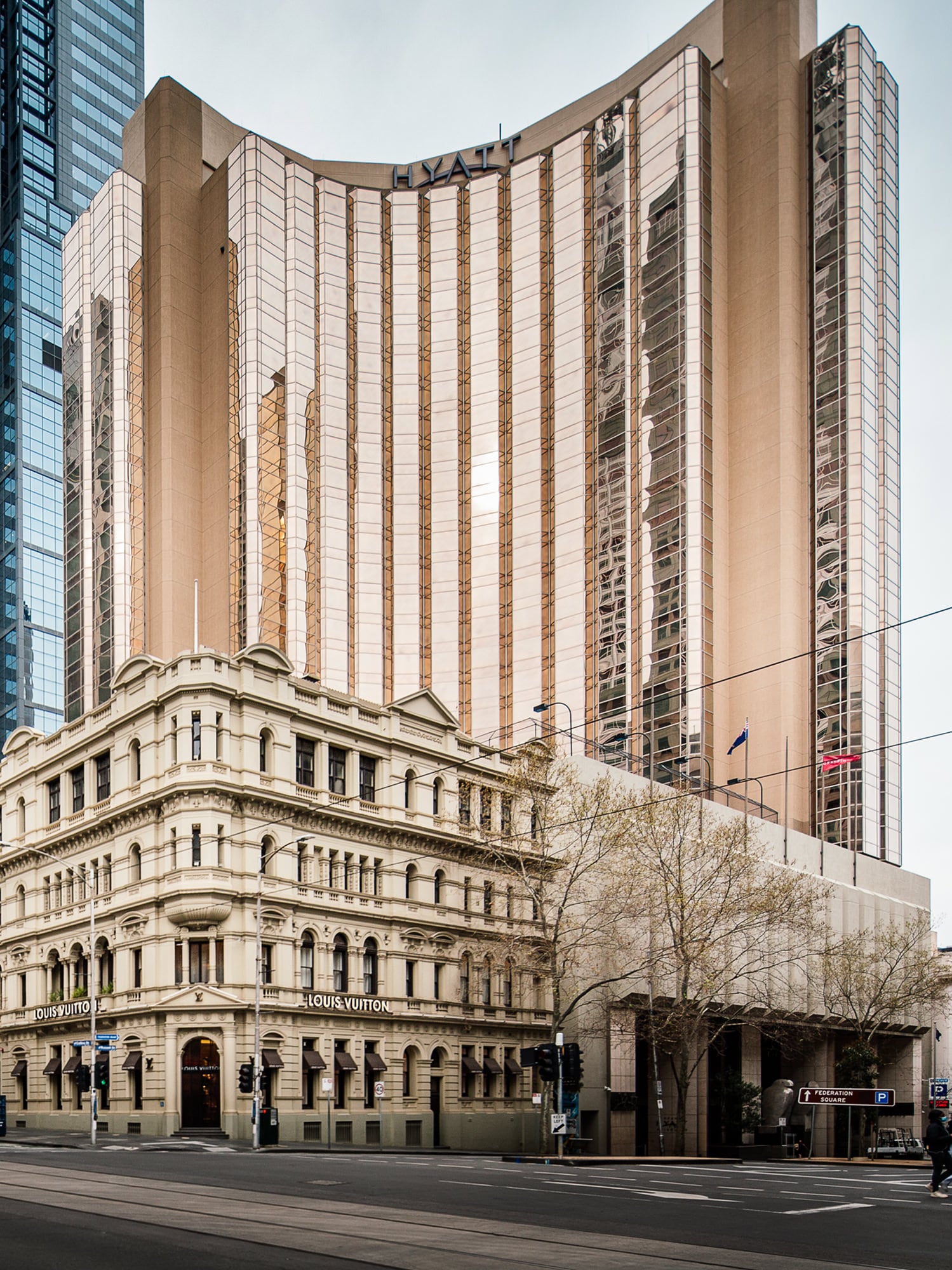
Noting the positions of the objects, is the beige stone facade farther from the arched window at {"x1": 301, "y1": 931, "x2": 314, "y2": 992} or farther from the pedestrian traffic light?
the pedestrian traffic light

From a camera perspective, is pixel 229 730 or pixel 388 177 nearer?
pixel 229 730

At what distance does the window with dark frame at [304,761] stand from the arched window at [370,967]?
7956mm

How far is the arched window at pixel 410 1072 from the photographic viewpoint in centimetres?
5850

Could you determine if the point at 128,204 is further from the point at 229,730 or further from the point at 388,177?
the point at 229,730

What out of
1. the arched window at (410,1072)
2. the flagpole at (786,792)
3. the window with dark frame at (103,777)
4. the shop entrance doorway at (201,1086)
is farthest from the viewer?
the flagpole at (786,792)

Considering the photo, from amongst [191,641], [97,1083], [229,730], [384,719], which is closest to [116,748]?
[229,730]

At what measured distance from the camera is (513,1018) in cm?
6531

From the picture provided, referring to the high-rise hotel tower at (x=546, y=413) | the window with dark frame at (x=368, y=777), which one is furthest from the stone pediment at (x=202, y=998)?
the high-rise hotel tower at (x=546, y=413)

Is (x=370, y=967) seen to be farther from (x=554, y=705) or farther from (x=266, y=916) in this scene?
(x=554, y=705)

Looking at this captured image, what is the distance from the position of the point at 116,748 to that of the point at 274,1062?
16039mm

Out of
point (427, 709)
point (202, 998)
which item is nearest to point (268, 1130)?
point (202, 998)

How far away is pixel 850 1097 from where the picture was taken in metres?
47.4

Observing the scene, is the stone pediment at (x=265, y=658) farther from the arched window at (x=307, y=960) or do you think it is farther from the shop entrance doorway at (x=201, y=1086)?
the shop entrance doorway at (x=201, y=1086)

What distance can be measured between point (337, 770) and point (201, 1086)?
48.8 feet
